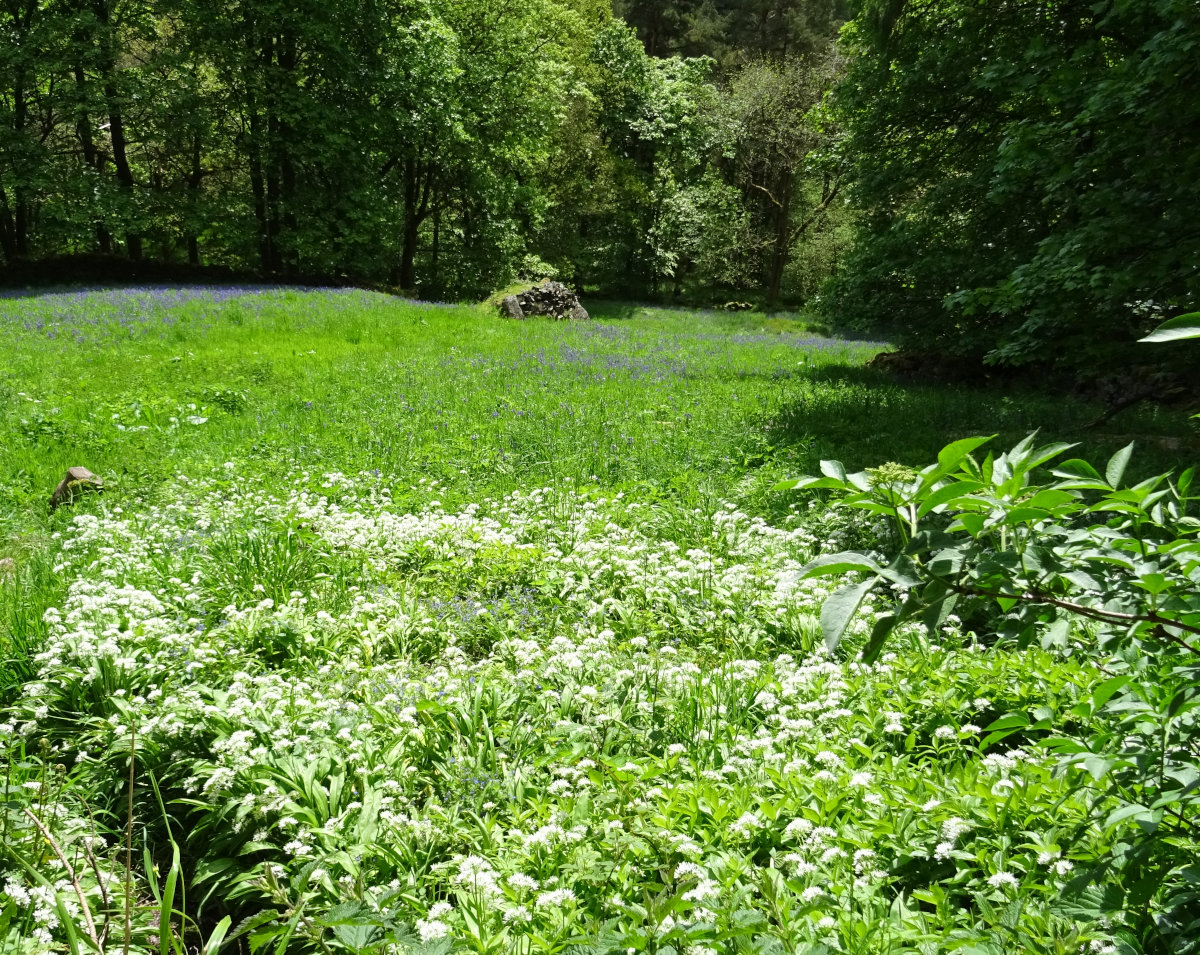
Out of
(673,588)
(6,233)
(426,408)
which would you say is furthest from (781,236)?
(673,588)

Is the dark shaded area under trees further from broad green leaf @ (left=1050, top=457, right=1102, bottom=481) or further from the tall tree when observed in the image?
broad green leaf @ (left=1050, top=457, right=1102, bottom=481)

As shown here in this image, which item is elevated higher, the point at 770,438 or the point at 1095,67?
the point at 1095,67

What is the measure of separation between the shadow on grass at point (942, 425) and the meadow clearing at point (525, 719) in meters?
0.17

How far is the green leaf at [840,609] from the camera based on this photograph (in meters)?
1.20

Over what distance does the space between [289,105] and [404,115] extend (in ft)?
13.1

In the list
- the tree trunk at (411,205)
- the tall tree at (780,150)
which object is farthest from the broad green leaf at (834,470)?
the tall tree at (780,150)

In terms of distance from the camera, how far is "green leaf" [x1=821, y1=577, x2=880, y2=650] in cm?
120

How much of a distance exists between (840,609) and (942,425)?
362 inches

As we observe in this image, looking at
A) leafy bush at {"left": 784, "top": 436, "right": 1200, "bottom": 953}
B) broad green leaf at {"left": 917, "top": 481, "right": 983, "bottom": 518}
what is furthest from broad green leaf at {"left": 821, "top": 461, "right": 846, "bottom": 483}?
broad green leaf at {"left": 917, "top": 481, "right": 983, "bottom": 518}

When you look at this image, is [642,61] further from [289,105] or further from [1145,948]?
[1145,948]

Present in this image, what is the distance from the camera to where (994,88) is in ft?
33.7

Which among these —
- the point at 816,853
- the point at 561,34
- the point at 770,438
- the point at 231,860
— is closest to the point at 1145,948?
the point at 816,853

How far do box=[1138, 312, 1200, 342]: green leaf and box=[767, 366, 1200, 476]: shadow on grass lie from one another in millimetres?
6255

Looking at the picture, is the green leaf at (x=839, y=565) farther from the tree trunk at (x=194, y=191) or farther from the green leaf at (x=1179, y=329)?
the tree trunk at (x=194, y=191)
